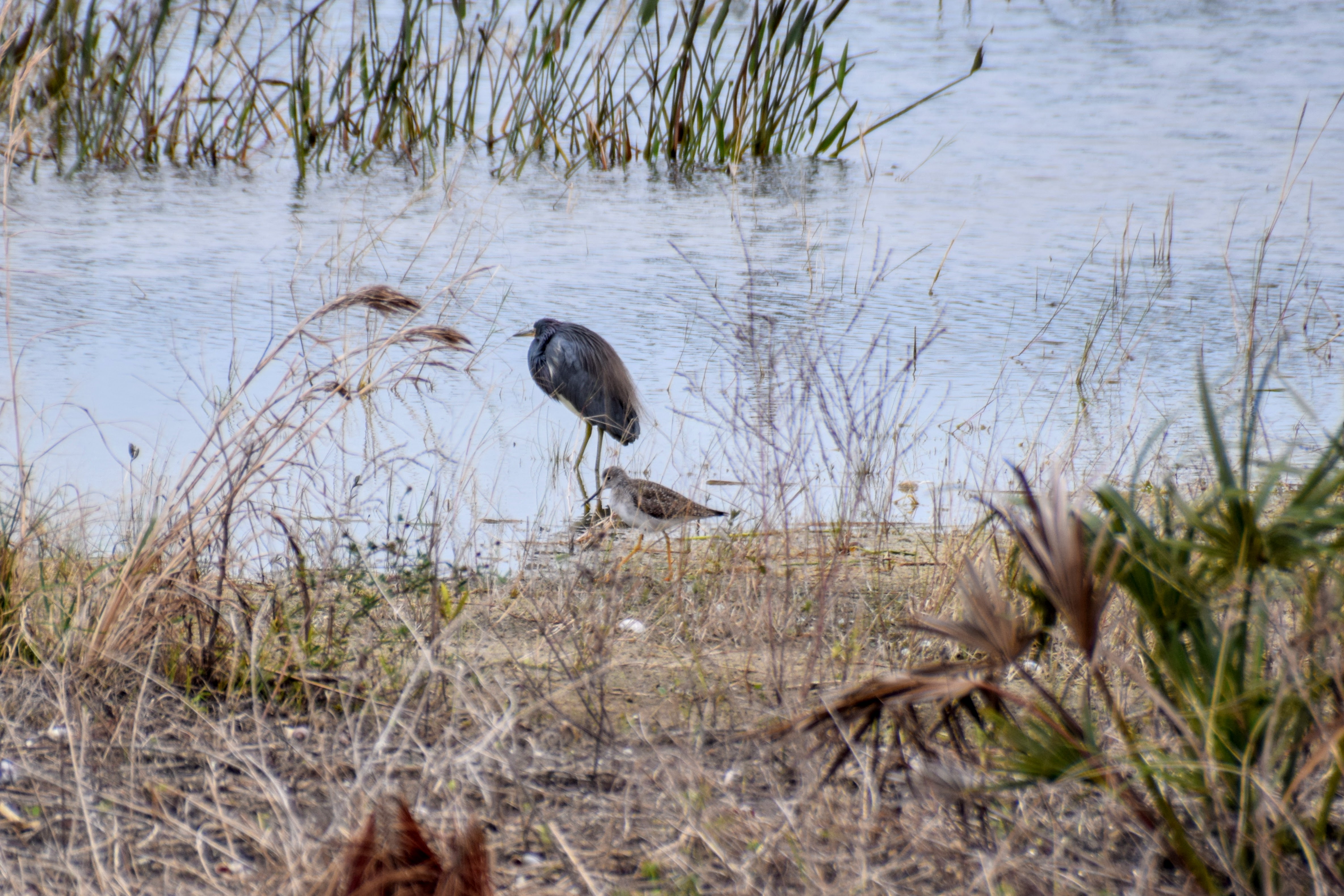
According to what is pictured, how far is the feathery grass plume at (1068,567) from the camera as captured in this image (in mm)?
1705

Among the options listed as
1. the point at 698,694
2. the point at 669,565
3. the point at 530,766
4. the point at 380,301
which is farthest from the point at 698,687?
the point at 380,301

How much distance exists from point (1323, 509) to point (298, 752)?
61.6 inches

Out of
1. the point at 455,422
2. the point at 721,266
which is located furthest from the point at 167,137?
the point at 455,422

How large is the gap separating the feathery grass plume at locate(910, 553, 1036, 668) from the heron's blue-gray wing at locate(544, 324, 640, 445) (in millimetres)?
3469

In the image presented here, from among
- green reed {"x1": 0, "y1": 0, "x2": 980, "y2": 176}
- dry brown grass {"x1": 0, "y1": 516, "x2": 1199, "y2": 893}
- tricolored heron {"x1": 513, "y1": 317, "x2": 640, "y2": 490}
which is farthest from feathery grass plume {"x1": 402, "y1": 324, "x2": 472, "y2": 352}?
green reed {"x1": 0, "y1": 0, "x2": 980, "y2": 176}

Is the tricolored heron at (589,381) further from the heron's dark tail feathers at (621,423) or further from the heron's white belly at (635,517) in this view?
the heron's white belly at (635,517)

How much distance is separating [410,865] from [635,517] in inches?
108

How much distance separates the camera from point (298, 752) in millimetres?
2135

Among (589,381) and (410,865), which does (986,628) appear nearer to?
(410,865)

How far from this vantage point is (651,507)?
14.2 ft

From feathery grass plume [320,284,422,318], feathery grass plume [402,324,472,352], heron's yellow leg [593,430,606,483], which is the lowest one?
heron's yellow leg [593,430,606,483]

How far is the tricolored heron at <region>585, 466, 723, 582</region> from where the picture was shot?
409cm

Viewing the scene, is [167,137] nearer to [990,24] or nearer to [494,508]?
[494,508]

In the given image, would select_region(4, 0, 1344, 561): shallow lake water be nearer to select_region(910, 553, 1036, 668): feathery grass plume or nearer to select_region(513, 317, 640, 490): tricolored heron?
select_region(513, 317, 640, 490): tricolored heron
